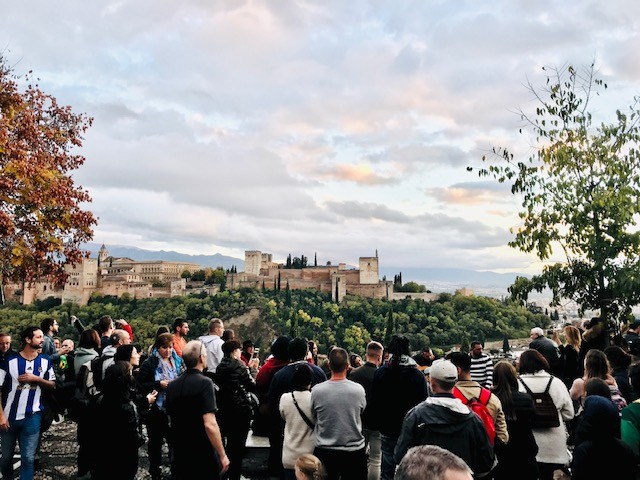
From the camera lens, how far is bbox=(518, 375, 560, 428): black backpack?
400 centimetres

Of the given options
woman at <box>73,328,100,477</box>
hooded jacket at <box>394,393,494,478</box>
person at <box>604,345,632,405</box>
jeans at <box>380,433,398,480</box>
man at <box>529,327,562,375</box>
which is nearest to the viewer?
hooded jacket at <box>394,393,494,478</box>

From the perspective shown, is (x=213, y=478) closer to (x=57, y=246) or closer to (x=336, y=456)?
(x=336, y=456)

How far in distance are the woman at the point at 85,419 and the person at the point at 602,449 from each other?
4207mm

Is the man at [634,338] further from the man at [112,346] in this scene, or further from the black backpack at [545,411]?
the man at [112,346]

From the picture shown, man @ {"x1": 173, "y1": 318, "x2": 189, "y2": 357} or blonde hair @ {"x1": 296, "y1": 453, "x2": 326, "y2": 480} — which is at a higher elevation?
man @ {"x1": 173, "y1": 318, "x2": 189, "y2": 357}

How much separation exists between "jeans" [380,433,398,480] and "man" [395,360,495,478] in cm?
130

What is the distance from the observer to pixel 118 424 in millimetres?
4113

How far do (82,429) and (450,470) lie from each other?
14.4 ft

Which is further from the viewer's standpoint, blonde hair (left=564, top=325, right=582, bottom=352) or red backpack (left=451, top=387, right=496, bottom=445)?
blonde hair (left=564, top=325, right=582, bottom=352)

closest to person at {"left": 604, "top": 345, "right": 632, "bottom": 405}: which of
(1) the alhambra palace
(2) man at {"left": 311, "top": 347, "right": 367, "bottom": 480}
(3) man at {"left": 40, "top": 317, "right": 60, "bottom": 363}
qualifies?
(2) man at {"left": 311, "top": 347, "right": 367, "bottom": 480}

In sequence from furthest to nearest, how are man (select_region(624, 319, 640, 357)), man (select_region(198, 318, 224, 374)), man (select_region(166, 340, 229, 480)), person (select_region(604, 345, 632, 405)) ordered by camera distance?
man (select_region(624, 319, 640, 357))
man (select_region(198, 318, 224, 374))
person (select_region(604, 345, 632, 405))
man (select_region(166, 340, 229, 480))

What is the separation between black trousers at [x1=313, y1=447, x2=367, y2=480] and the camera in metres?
3.83

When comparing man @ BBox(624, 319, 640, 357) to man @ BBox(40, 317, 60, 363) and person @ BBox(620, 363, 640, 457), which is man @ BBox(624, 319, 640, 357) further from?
man @ BBox(40, 317, 60, 363)

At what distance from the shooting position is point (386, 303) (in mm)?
79625
